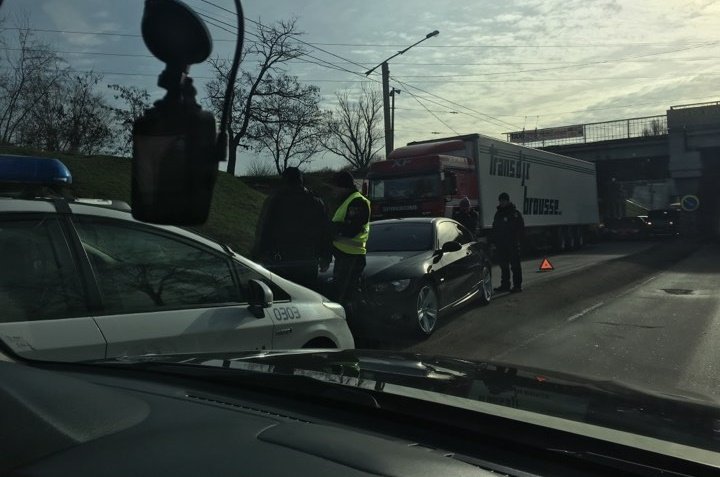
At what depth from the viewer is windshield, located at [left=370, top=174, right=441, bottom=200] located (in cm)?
1789

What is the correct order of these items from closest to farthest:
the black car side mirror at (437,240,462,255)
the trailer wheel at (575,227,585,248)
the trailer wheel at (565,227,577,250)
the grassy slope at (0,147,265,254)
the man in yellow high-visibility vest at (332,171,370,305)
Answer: the man in yellow high-visibility vest at (332,171,370,305) < the black car side mirror at (437,240,462,255) < the grassy slope at (0,147,265,254) < the trailer wheel at (565,227,577,250) < the trailer wheel at (575,227,585,248)

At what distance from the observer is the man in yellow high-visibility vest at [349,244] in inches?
286

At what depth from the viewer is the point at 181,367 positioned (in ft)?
8.99

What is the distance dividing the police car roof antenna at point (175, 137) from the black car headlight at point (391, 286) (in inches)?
206

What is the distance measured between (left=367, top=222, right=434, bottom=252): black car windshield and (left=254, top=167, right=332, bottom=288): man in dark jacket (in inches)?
75.4

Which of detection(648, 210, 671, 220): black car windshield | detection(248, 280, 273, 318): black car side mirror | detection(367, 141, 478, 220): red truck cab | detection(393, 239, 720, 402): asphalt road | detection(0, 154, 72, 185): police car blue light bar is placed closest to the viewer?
detection(0, 154, 72, 185): police car blue light bar

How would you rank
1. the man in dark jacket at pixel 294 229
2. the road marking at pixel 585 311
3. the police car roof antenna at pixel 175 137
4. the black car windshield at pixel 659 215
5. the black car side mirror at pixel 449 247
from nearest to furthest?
the police car roof antenna at pixel 175 137 → the man in dark jacket at pixel 294 229 → the black car side mirror at pixel 449 247 → the road marking at pixel 585 311 → the black car windshield at pixel 659 215

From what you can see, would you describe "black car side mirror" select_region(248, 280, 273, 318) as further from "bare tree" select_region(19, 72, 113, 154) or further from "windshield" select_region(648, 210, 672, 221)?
"windshield" select_region(648, 210, 672, 221)

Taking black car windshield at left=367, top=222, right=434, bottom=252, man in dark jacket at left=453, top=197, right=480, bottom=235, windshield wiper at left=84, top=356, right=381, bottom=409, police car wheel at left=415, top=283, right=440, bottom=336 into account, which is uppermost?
man in dark jacket at left=453, top=197, right=480, bottom=235

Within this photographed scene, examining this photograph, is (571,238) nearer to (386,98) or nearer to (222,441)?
(386,98)

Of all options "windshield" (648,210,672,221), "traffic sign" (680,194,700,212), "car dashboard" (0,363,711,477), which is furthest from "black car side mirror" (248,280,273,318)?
"traffic sign" (680,194,700,212)

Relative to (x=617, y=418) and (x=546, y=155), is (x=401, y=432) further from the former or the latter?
(x=546, y=155)

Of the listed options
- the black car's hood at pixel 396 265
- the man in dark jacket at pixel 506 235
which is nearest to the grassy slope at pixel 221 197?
the man in dark jacket at pixel 506 235

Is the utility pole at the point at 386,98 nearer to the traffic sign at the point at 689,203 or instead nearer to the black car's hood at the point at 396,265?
the black car's hood at the point at 396,265
